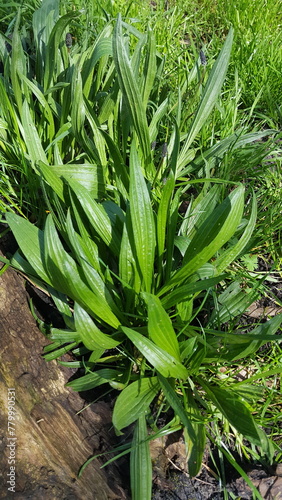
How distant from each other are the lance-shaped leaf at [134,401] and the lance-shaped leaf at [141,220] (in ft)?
1.07

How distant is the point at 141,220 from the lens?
157cm

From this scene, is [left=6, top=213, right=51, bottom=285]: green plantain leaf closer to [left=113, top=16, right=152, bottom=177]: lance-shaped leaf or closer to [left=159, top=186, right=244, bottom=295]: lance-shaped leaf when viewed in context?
[left=159, top=186, right=244, bottom=295]: lance-shaped leaf

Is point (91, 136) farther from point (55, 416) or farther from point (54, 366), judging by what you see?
point (55, 416)

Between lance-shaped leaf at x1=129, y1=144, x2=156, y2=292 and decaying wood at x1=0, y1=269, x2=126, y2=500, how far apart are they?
17.1 inches

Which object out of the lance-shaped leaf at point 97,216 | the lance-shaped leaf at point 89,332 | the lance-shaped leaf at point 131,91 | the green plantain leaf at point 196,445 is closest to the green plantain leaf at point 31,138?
the lance-shaped leaf at point 97,216

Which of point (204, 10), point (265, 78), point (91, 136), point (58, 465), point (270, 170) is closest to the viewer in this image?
point (58, 465)

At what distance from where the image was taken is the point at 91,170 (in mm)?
1802

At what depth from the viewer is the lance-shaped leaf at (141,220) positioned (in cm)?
155

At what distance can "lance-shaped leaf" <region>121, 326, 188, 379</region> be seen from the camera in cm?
134

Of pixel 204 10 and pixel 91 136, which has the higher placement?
pixel 204 10

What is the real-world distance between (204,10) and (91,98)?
168 centimetres

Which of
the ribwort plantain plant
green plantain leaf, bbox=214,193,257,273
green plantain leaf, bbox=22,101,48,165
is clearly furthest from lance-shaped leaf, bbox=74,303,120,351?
green plantain leaf, bbox=22,101,48,165

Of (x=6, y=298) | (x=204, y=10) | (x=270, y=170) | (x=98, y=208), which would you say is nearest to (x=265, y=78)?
(x=270, y=170)

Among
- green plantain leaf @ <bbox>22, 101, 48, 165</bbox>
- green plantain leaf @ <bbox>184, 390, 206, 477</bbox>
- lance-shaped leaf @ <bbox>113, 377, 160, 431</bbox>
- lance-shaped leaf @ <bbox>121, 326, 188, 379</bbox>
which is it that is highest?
green plantain leaf @ <bbox>22, 101, 48, 165</bbox>
